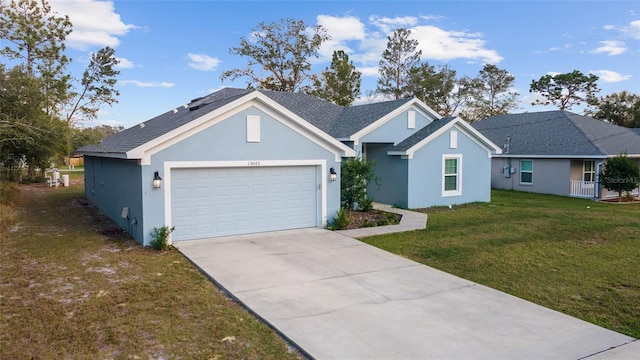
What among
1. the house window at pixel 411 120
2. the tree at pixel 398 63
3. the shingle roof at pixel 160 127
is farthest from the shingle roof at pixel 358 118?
the tree at pixel 398 63

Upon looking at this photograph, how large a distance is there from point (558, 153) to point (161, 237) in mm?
20333

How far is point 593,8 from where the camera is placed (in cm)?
1617

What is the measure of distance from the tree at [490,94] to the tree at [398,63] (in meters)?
8.31

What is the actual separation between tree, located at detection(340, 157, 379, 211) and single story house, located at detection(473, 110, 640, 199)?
13451 mm

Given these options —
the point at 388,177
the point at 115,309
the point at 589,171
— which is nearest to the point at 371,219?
the point at 388,177

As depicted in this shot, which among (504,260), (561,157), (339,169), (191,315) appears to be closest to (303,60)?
(561,157)

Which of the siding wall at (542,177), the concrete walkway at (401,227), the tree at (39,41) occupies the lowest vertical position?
the concrete walkway at (401,227)

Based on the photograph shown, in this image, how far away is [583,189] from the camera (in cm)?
2098

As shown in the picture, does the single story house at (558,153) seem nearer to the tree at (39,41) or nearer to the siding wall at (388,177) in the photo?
the siding wall at (388,177)

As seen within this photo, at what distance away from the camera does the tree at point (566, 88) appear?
45531 millimetres

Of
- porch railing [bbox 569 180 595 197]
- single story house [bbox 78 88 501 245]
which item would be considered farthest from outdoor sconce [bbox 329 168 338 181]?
porch railing [bbox 569 180 595 197]

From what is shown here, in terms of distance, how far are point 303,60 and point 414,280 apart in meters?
31.2

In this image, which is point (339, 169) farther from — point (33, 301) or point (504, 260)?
point (33, 301)

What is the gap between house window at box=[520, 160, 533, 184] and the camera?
23.3 metres
